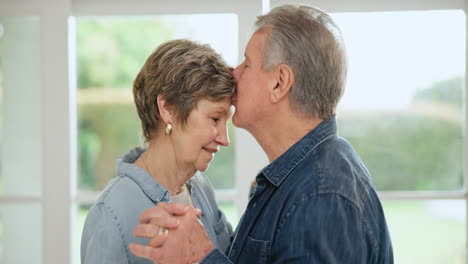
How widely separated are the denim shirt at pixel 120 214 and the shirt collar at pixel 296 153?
0.41m

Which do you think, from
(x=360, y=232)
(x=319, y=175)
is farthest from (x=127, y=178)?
(x=360, y=232)

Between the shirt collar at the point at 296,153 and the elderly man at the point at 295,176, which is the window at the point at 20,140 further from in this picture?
the shirt collar at the point at 296,153

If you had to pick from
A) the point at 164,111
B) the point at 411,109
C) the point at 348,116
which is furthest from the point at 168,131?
the point at 411,109

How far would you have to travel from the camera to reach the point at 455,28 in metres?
3.14

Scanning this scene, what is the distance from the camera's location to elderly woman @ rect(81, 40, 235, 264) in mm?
1865

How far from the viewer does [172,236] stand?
5.31ft

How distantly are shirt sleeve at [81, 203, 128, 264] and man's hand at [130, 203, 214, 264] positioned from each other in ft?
0.68

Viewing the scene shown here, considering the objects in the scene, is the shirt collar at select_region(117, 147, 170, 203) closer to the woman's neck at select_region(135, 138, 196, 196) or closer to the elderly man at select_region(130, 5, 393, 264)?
the woman's neck at select_region(135, 138, 196, 196)

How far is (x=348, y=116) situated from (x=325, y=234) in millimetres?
1698

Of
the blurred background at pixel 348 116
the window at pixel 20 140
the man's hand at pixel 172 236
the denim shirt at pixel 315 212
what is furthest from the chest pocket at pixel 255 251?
the window at pixel 20 140

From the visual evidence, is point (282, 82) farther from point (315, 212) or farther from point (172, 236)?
point (172, 236)

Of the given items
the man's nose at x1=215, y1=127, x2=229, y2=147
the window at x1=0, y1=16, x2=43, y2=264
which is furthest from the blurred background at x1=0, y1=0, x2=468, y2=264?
the man's nose at x1=215, y1=127, x2=229, y2=147

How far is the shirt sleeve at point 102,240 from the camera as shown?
1774 millimetres

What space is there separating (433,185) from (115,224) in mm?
1960
